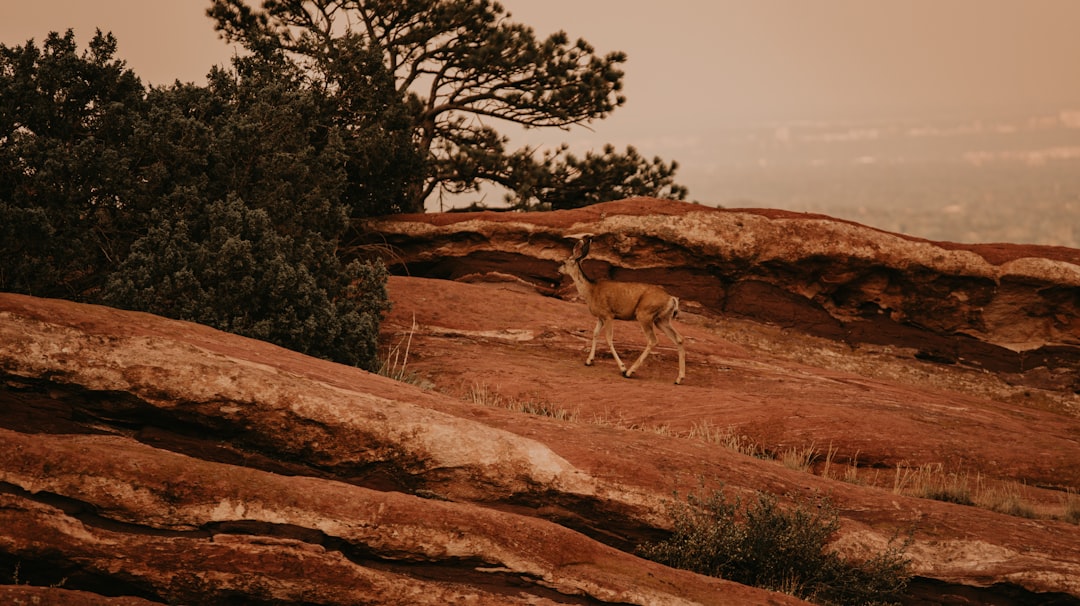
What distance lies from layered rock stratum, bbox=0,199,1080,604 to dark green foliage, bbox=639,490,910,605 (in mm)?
251

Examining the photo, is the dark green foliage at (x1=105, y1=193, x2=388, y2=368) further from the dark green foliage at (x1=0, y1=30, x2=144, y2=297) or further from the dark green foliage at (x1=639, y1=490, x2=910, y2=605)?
the dark green foliage at (x1=639, y1=490, x2=910, y2=605)

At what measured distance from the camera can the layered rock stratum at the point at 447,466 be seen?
6.49 metres

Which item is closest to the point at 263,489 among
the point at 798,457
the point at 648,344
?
the point at 798,457

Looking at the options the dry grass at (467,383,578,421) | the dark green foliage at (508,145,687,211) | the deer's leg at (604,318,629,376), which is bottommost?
the dry grass at (467,383,578,421)

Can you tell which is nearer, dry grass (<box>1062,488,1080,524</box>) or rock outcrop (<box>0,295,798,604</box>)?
rock outcrop (<box>0,295,798,604</box>)

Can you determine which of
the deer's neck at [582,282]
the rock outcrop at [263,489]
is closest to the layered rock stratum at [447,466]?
the rock outcrop at [263,489]

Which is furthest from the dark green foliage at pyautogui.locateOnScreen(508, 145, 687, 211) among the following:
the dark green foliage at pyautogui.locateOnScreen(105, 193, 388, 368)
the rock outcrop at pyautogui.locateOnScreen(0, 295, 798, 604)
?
the rock outcrop at pyautogui.locateOnScreen(0, 295, 798, 604)

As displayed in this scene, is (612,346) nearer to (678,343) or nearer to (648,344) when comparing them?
(648,344)

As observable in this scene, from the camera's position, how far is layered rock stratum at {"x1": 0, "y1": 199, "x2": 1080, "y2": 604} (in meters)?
6.49

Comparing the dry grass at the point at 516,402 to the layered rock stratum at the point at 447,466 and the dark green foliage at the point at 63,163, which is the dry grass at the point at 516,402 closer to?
the layered rock stratum at the point at 447,466

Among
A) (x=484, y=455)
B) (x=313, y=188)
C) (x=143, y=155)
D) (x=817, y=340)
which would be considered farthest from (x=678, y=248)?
(x=484, y=455)

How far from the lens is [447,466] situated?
8.12m

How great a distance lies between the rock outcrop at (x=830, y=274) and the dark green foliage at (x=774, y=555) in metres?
12.0

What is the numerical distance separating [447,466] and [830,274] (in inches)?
551
